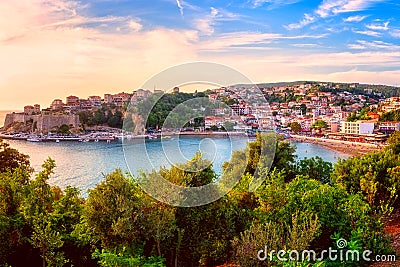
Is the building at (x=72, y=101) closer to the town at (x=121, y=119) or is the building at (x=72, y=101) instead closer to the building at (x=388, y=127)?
the town at (x=121, y=119)

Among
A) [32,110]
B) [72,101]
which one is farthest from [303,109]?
[32,110]

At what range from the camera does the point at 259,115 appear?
952cm

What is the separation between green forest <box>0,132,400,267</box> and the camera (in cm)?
468

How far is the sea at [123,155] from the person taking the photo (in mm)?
6203

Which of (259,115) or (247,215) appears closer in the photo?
(247,215)

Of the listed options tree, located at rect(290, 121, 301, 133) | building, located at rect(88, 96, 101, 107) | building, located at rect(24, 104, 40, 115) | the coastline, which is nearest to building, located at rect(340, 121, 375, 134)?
the coastline

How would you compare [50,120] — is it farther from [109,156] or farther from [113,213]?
[113,213]

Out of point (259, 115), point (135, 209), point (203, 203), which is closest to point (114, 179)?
point (135, 209)

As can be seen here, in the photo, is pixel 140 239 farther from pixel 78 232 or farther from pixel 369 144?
pixel 369 144

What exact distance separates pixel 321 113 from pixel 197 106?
217 ft

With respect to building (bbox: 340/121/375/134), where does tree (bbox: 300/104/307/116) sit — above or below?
above

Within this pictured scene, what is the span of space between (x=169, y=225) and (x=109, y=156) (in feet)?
88.4

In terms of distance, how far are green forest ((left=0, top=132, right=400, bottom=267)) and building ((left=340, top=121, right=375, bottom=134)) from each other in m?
47.8

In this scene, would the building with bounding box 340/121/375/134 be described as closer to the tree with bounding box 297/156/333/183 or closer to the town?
the town
